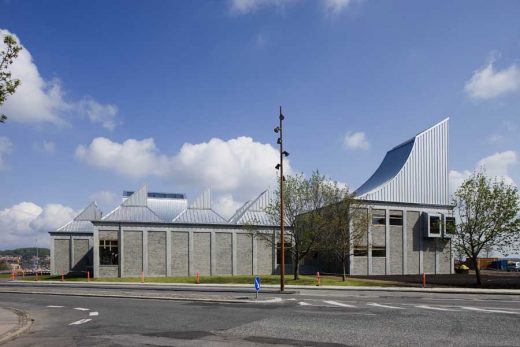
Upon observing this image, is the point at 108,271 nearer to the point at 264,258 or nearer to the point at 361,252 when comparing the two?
the point at 264,258

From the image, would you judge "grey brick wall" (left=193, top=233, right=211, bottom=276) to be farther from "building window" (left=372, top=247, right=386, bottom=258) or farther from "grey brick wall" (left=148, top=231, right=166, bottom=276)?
"building window" (left=372, top=247, right=386, bottom=258)

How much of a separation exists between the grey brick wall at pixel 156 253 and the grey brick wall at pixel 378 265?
80.0ft

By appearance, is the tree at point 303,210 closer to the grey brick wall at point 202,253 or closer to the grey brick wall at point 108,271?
the grey brick wall at point 202,253

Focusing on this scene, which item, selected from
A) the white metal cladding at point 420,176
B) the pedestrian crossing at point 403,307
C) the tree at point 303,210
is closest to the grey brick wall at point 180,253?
the tree at point 303,210

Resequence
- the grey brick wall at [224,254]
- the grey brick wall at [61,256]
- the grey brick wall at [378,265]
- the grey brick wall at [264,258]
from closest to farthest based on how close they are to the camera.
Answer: the grey brick wall at [378,265] < the grey brick wall at [224,254] < the grey brick wall at [264,258] < the grey brick wall at [61,256]

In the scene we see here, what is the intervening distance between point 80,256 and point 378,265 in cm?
4017

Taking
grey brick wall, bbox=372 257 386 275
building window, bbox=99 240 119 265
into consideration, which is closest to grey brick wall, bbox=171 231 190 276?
building window, bbox=99 240 119 265

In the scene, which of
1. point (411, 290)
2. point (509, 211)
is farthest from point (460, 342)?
point (509, 211)

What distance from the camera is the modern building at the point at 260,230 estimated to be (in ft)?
171

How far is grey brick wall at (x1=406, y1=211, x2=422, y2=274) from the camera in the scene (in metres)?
55.5

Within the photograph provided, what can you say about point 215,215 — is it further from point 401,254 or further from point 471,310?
point 471,310

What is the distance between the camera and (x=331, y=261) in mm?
55469

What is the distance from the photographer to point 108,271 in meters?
51.3

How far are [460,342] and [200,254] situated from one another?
145ft
